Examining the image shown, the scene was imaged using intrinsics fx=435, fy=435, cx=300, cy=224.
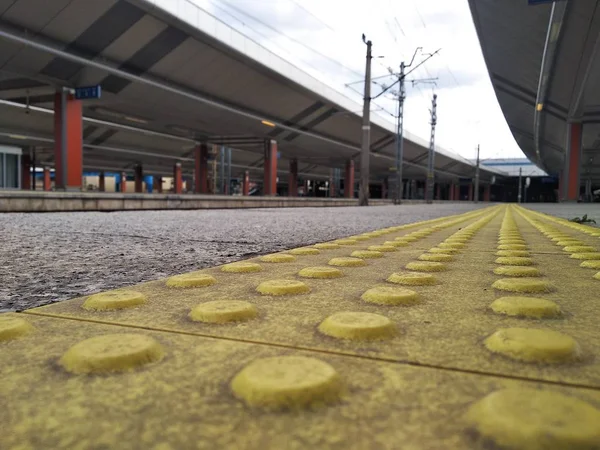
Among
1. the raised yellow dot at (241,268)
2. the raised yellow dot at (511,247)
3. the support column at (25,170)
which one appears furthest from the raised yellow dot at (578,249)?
the support column at (25,170)

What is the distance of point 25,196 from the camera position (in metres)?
8.06

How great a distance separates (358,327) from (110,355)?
553mm

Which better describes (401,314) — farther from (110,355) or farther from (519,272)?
(519,272)

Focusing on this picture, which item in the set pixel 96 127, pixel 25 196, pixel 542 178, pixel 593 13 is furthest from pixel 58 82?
pixel 542 178

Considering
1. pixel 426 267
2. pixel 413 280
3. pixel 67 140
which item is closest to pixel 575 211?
pixel 426 267

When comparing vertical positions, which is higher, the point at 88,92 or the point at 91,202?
the point at 88,92

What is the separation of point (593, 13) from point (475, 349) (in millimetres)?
18486

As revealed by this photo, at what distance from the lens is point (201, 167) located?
107 ft

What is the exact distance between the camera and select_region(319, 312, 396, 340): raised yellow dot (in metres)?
1.05

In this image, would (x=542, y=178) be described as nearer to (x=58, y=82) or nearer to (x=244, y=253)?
(x=58, y=82)

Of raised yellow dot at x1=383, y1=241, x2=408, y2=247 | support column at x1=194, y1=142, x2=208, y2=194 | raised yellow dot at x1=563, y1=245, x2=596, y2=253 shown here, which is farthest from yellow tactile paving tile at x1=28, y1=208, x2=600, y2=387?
support column at x1=194, y1=142, x2=208, y2=194

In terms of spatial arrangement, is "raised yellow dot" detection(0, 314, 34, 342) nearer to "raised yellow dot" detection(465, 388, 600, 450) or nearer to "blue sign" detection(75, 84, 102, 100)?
"raised yellow dot" detection(465, 388, 600, 450)

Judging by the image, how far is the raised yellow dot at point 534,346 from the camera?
3.00 feet

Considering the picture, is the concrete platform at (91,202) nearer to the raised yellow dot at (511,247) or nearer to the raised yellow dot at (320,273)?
the raised yellow dot at (320,273)
